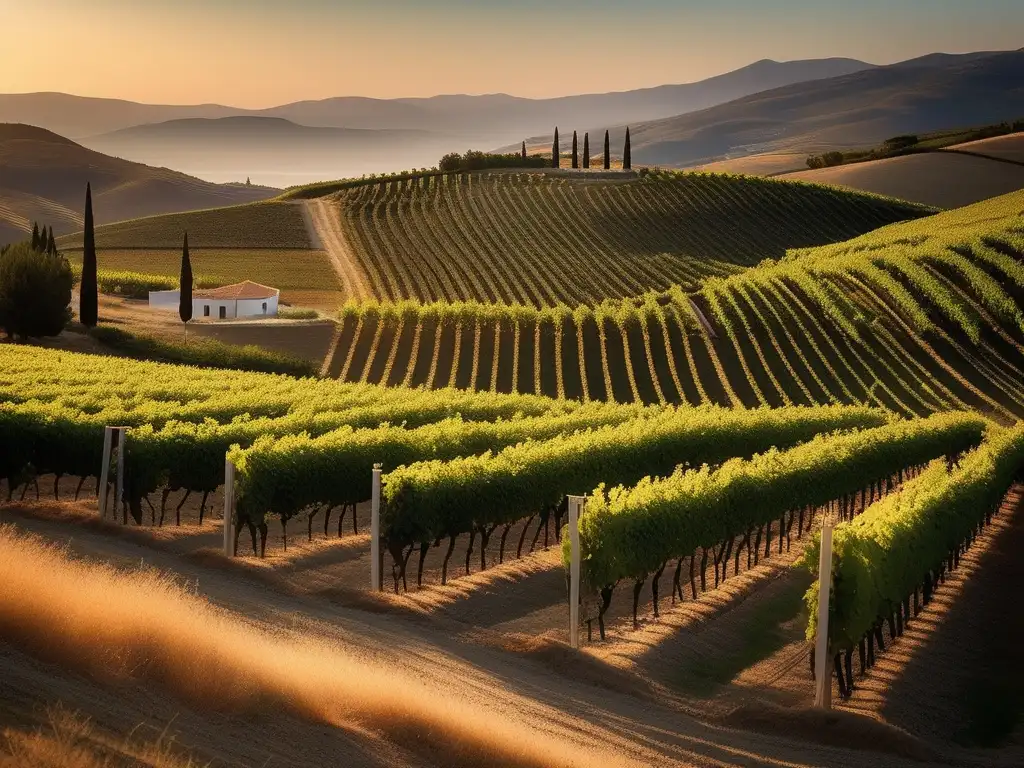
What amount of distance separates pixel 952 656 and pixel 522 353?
41.0 metres

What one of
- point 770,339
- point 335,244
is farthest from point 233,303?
point 770,339

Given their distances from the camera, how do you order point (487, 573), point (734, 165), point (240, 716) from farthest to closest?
point (734, 165)
point (487, 573)
point (240, 716)

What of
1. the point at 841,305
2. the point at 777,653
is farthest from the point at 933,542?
the point at 841,305

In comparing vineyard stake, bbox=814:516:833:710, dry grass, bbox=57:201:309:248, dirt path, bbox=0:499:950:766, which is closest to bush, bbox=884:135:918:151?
dry grass, bbox=57:201:309:248

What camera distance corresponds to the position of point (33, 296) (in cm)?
5881

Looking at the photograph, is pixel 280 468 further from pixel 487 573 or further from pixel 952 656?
pixel 952 656

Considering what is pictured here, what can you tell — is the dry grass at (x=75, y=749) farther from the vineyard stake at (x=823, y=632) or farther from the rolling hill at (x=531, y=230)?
the rolling hill at (x=531, y=230)

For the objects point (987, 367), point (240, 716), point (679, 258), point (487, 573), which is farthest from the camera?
point (679, 258)

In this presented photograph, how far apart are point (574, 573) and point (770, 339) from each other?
42.8 metres

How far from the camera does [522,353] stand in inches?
2318

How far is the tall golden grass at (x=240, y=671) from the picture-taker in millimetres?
12086

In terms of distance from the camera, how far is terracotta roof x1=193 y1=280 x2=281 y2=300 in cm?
7188

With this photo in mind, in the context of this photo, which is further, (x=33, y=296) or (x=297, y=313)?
(x=297, y=313)

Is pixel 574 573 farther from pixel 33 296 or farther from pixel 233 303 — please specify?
pixel 233 303
